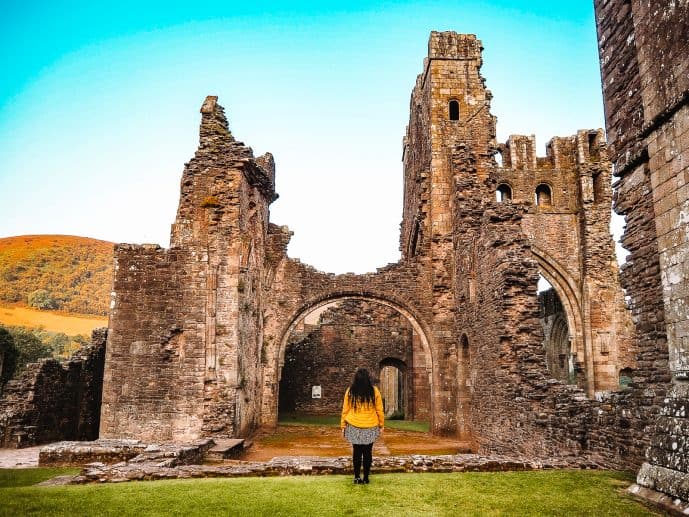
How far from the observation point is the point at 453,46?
2028 cm

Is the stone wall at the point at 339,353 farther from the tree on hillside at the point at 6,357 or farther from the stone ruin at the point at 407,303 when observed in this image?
the tree on hillside at the point at 6,357

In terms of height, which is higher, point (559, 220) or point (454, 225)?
point (559, 220)

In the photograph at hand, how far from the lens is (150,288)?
49.1 feet

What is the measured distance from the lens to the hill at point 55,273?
158 feet

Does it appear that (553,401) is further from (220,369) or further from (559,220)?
(559,220)

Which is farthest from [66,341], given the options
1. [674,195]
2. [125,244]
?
[674,195]

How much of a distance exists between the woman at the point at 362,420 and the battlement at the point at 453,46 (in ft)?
51.8

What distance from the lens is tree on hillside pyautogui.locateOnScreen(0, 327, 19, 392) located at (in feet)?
64.8

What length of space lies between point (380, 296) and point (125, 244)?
7.91 m

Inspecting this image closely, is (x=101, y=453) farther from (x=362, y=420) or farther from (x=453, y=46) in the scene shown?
(x=453, y=46)

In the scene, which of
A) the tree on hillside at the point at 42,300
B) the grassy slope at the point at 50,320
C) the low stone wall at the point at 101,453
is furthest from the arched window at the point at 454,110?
the tree on hillside at the point at 42,300

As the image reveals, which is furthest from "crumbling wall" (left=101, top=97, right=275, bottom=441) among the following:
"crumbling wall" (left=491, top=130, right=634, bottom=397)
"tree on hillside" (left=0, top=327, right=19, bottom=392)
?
"crumbling wall" (left=491, top=130, right=634, bottom=397)

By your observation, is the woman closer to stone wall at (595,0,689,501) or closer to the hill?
stone wall at (595,0,689,501)

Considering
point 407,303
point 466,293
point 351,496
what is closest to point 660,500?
point 351,496
